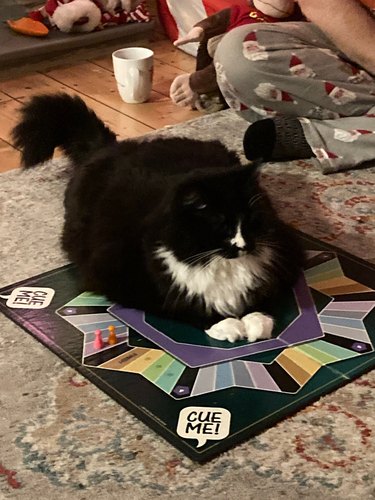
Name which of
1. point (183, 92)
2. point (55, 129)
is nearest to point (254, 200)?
point (55, 129)

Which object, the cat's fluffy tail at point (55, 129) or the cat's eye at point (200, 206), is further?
the cat's fluffy tail at point (55, 129)

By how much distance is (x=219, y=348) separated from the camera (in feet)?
4.39

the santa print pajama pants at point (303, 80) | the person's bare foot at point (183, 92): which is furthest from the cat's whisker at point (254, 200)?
the person's bare foot at point (183, 92)

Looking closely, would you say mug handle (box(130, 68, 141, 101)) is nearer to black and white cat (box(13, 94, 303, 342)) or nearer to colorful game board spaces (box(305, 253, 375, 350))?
black and white cat (box(13, 94, 303, 342))

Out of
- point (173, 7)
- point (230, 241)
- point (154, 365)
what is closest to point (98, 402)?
point (154, 365)

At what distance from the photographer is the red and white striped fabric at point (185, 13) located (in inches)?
106

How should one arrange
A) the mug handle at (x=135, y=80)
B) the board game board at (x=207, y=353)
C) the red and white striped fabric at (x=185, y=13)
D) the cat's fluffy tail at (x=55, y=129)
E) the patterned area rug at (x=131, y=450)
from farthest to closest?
1. the red and white striped fabric at (x=185, y=13)
2. the mug handle at (x=135, y=80)
3. the cat's fluffy tail at (x=55, y=129)
4. the board game board at (x=207, y=353)
5. the patterned area rug at (x=131, y=450)

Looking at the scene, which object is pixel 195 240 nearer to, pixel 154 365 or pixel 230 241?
pixel 230 241

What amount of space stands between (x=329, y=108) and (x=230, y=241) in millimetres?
946

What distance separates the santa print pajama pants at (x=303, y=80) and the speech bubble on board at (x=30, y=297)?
2.80 ft

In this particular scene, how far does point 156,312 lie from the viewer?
1403 mm

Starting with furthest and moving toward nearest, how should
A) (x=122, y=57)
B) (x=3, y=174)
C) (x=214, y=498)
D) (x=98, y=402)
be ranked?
1. (x=122, y=57)
2. (x=3, y=174)
3. (x=98, y=402)
4. (x=214, y=498)

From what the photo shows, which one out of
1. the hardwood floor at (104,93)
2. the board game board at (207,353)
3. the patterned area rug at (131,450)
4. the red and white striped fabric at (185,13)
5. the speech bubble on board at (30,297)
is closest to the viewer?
the patterned area rug at (131,450)

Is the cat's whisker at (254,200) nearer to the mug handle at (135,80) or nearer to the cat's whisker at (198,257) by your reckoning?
the cat's whisker at (198,257)
